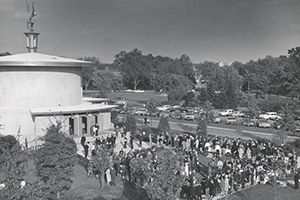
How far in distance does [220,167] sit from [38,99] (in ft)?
62.5

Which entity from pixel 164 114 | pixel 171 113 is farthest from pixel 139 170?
pixel 164 114

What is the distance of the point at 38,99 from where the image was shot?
3425 cm

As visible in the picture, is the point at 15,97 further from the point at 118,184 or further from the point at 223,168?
the point at 223,168

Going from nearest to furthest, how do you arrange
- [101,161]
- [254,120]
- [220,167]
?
[101,161]
[220,167]
[254,120]

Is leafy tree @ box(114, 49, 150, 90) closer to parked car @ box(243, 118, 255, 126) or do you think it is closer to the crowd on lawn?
parked car @ box(243, 118, 255, 126)

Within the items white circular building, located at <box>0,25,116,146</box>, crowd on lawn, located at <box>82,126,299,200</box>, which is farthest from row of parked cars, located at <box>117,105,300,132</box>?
white circular building, located at <box>0,25,116,146</box>

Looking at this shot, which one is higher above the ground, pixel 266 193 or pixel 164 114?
pixel 164 114

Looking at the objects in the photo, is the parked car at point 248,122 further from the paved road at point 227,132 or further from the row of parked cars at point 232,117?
the paved road at point 227,132

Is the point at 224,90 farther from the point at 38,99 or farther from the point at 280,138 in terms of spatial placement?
the point at 38,99

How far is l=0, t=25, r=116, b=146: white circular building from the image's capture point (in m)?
32.6

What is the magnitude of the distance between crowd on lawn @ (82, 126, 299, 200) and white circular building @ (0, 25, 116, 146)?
19.0ft

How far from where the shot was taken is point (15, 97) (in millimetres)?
33844

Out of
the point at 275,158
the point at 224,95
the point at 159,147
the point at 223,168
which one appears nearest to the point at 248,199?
the point at 223,168

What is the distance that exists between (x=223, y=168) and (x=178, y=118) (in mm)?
29652
